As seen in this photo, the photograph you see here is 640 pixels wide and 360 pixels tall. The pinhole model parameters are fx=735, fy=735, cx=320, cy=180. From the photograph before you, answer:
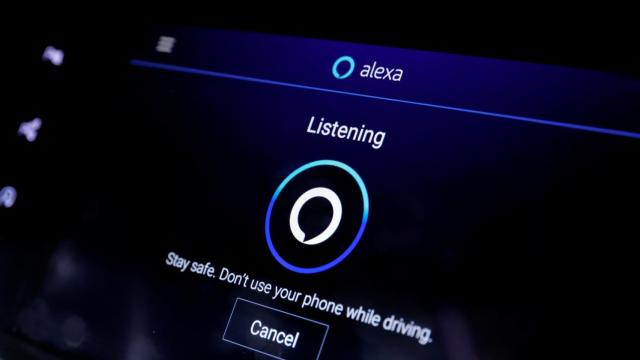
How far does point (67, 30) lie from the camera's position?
120cm

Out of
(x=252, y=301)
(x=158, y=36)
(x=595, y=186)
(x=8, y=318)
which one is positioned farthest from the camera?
(x=158, y=36)

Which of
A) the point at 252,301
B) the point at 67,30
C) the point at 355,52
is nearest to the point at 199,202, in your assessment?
the point at 252,301

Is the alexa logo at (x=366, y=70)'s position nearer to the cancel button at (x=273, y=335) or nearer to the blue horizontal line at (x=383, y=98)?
the blue horizontal line at (x=383, y=98)

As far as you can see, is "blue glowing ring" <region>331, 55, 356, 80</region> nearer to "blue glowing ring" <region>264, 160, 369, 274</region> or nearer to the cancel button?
"blue glowing ring" <region>264, 160, 369, 274</region>

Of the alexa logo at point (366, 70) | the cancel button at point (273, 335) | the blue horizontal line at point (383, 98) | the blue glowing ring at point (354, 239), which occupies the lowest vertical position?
the cancel button at point (273, 335)

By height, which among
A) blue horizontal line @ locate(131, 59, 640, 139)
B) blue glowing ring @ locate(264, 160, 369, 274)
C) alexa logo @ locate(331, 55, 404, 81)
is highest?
alexa logo @ locate(331, 55, 404, 81)

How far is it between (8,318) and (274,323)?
40 centimetres

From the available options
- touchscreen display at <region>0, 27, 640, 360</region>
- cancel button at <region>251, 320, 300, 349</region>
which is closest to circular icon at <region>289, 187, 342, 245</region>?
touchscreen display at <region>0, 27, 640, 360</region>

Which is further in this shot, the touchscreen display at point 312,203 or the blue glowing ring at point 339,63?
the blue glowing ring at point 339,63

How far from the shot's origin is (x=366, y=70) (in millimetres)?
1019

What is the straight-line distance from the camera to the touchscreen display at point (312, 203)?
0.84 metres

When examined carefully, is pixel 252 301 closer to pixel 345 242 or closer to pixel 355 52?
pixel 345 242

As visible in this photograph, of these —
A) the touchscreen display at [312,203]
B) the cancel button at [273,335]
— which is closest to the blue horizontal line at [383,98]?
the touchscreen display at [312,203]

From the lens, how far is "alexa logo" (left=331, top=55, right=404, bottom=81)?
1000 mm
